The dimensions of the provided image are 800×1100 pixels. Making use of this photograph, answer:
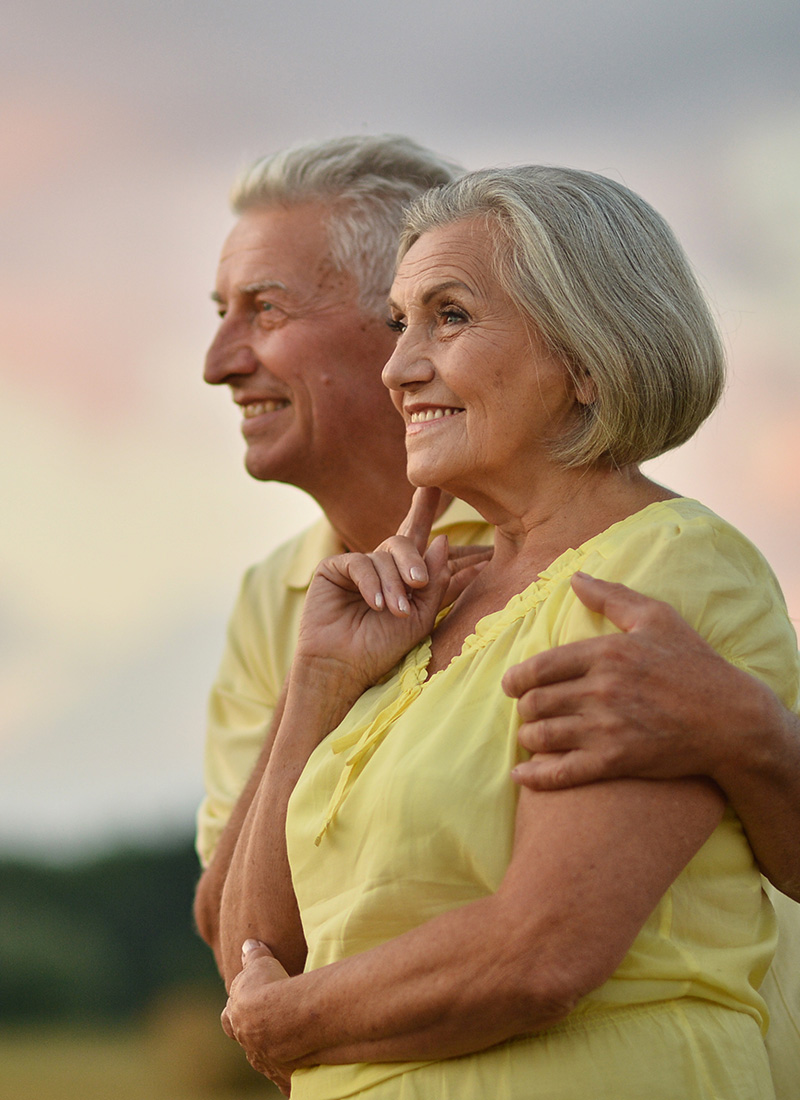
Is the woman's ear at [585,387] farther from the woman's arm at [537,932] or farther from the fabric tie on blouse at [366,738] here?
the woman's arm at [537,932]

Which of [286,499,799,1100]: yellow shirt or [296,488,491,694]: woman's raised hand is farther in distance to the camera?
[296,488,491,694]: woman's raised hand

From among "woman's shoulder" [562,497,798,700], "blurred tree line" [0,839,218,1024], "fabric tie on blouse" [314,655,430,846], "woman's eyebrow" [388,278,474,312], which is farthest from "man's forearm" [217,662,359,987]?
"blurred tree line" [0,839,218,1024]

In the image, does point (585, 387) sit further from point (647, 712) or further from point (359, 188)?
point (359, 188)

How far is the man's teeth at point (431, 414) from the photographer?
2359 millimetres

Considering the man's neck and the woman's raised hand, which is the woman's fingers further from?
the man's neck

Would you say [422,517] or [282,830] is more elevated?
[422,517]

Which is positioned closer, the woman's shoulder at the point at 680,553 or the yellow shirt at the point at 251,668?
the woman's shoulder at the point at 680,553

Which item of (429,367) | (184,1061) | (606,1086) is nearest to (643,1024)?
(606,1086)

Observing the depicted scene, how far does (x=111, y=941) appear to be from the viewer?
15039mm

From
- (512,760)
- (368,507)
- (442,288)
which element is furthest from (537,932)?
(368,507)

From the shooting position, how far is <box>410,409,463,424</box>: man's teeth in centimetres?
236

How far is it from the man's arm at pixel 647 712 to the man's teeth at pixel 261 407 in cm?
202

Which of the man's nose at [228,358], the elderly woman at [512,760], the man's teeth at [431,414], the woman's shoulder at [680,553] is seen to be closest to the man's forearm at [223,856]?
the elderly woman at [512,760]

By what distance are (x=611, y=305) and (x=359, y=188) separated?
1.89 meters
